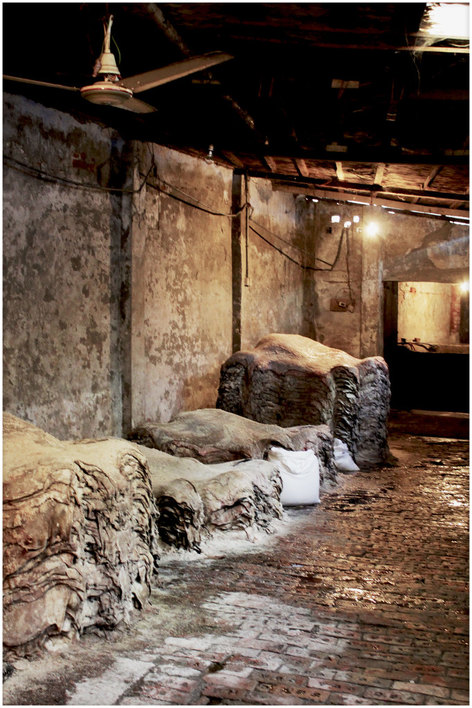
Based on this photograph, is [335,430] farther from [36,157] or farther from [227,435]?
[36,157]

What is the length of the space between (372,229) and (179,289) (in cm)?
632

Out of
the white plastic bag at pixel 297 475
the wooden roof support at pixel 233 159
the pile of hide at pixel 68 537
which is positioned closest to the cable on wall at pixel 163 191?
the wooden roof support at pixel 233 159

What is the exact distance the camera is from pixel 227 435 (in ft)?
25.0

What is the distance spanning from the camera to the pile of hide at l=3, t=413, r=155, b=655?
3.55 metres

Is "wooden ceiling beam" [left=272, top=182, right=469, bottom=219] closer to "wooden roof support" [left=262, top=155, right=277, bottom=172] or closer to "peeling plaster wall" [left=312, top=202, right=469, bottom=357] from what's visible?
"peeling plaster wall" [left=312, top=202, right=469, bottom=357]

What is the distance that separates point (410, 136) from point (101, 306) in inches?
155

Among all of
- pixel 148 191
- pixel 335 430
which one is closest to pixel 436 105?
pixel 148 191

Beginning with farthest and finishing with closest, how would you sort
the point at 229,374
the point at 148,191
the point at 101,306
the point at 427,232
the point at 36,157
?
the point at 427,232
the point at 229,374
the point at 148,191
the point at 101,306
the point at 36,157

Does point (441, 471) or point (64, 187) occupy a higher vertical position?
point (64, 187)

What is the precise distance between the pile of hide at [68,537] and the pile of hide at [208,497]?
2.41ft

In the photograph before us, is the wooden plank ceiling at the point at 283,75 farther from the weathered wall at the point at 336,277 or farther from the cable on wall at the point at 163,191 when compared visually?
the weathered wall at the point at 336,277

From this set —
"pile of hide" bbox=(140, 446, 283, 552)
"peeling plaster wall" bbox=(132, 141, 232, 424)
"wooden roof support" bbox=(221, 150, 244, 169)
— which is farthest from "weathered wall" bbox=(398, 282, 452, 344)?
"pile of hide" bbox=(140, 446, 283, 552)

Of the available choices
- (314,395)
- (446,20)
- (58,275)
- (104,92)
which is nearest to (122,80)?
(104,92)

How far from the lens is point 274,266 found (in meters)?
13.7
